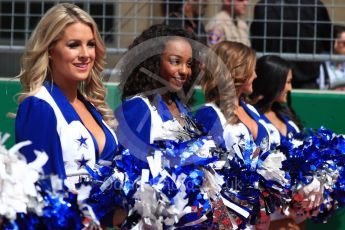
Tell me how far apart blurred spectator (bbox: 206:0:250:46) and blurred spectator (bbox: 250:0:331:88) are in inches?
3.4

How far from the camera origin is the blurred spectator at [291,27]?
7.76m

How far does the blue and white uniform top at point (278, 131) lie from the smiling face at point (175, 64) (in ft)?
2.78

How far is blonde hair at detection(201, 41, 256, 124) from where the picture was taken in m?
6.34

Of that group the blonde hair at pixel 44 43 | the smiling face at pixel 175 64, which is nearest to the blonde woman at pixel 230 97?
the smiling face at pixel 175 64

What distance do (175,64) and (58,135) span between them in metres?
1.21

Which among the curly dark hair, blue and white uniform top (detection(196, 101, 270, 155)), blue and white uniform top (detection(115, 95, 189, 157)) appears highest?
the curly dark hair

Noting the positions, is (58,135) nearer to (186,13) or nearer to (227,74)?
(227,74)

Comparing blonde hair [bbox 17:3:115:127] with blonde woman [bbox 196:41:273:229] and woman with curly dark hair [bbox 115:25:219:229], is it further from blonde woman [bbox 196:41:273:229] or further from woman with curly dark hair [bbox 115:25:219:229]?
blonde woman [bbox 196:41:273:229]

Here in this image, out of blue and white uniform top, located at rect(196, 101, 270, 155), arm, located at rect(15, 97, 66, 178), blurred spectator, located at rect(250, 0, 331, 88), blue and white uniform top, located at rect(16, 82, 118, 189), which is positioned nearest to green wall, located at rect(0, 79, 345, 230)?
blurred spectator, located at rect(250, 0, 331, 88)

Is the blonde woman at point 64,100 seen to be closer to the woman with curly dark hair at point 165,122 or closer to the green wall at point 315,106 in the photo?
the woman with curly dark hair at point 165,122

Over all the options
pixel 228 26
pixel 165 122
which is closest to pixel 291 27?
pixel 228 26

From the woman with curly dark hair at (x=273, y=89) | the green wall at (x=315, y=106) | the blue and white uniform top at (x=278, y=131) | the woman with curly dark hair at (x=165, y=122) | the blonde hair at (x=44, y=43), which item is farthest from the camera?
the green wall at (x=315, y=106)

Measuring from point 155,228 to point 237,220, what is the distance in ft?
2.32

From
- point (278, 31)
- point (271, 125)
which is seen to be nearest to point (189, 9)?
point (278, 31)
